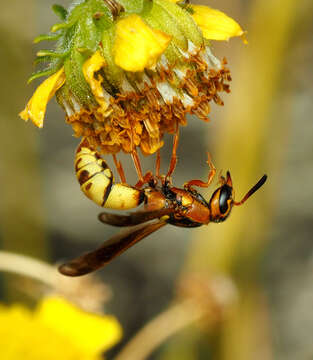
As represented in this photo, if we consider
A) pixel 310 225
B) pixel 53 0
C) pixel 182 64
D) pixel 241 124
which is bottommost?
pixel 310 225

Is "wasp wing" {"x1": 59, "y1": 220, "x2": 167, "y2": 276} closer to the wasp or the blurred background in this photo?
the wasp

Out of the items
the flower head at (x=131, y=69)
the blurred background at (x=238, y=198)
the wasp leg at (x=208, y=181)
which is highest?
the flower head at (x=131, y=69)

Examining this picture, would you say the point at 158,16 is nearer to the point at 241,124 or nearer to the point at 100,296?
the point at 100,296

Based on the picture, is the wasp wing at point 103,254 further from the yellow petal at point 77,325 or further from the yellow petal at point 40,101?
the yellow petal at point 77,325

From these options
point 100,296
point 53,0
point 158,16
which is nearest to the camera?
point 158,16

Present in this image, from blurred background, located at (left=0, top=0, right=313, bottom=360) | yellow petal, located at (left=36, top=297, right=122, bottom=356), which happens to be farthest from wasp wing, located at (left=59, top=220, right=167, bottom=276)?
blurred background, located at (left=0, top=0, right=313, bottom=360)

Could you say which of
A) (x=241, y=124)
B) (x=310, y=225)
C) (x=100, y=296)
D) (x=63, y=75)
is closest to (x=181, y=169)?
(x=241, y=124)

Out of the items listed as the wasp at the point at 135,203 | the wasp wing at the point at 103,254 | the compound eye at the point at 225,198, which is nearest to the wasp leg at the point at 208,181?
the wasp at the point at 135,203
